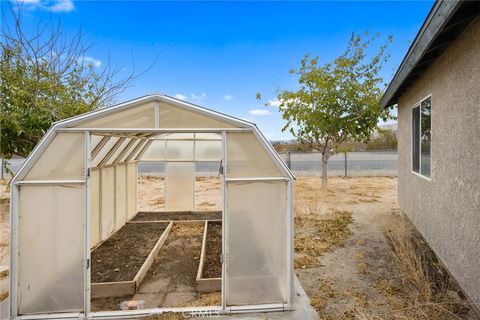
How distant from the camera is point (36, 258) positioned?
3.46 meters

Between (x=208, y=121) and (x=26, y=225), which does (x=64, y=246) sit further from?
(x=208, y=121)

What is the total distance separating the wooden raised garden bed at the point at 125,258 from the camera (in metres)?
4.18

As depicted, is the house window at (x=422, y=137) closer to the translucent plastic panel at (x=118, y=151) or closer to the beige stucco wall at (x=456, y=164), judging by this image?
the beige stucco wall at (x=456, y=164)

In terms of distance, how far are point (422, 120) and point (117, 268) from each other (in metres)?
6.58

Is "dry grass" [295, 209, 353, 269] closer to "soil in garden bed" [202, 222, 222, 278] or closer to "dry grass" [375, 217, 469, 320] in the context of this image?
"dry grass" [375, 217, 469, 320]

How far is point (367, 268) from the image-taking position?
16.3ft

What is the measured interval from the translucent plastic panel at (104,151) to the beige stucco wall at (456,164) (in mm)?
5793

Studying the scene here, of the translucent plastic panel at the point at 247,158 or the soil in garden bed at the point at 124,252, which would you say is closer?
the translucent plastic panel at the point at 247,158

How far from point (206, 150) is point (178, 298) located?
5878 millimetres

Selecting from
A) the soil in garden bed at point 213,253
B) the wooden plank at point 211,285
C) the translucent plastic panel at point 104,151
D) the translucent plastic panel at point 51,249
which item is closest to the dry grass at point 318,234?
the soil in garden bed at point 213,253

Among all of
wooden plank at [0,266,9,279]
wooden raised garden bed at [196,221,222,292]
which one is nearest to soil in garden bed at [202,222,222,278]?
wooden raised garden bed at [196,221,222,292]

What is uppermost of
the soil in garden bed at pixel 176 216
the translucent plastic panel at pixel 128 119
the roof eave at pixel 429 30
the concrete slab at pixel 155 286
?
the roof eave at pixel 429 30

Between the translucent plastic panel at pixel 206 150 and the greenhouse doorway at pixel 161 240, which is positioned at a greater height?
the translucent plastic panel at pixel 206 150

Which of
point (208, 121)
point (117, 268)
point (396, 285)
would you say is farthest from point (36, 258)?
point (396, 285)
